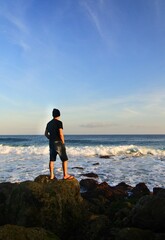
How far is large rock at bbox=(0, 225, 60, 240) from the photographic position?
15.1ft

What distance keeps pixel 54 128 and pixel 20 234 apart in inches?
165

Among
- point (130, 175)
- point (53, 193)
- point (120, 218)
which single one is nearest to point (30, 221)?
point (53, 193)

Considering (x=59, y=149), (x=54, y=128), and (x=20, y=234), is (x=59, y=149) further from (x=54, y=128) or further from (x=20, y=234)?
(x=20, y=234)

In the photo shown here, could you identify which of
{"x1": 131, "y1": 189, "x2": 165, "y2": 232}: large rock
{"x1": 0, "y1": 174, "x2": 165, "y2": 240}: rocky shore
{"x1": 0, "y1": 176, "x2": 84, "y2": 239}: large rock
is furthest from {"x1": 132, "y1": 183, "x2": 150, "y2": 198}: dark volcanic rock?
{"x1": 131, "y1": 189, "x2": 165, "y2": 232}: large rock

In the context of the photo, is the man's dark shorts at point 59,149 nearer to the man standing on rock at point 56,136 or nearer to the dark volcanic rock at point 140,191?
the man standing on rock at point 56,136

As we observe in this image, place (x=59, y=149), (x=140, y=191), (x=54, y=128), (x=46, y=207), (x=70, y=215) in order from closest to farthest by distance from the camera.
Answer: (x=46, y=207) → (x=70, y=215) → (x=54, y=128) → (x=59, y=149) → (x=140, y=191)

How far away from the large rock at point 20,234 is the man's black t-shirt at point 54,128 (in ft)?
12.5

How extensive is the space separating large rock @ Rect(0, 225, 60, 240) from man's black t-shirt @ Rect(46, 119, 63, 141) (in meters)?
3.80

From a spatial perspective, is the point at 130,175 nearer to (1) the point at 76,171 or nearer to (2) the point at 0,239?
(1) the point at 76,171

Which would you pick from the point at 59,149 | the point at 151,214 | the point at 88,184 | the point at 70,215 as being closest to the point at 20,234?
the point at 70,215

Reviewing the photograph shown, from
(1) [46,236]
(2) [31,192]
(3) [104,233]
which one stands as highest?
(2) [31,192]

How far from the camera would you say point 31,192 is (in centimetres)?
683

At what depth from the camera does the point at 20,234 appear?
15.5ft

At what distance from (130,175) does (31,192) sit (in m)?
11.0
